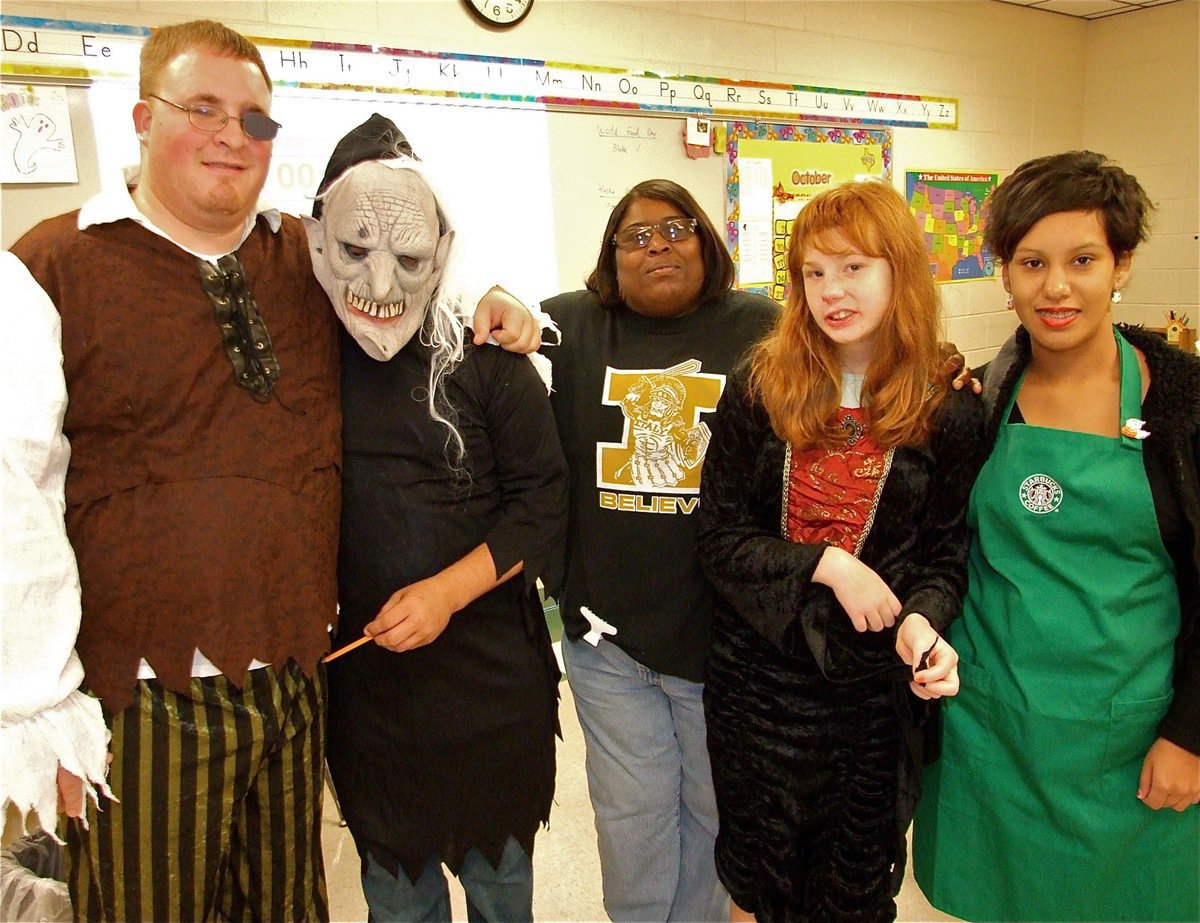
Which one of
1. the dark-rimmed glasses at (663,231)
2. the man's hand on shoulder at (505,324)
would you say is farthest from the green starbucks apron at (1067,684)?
the man's hand on shoulder at (505,324)

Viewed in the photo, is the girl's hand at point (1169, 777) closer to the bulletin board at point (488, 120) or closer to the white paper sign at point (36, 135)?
the bulletin board at point (488, 120)

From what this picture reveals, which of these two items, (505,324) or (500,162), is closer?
(505,324)

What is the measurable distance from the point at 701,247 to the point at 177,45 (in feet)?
2.91

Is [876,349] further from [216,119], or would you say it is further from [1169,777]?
[216,119]

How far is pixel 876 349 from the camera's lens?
1370 mm

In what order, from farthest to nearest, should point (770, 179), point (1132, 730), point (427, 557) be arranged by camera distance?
point (770, 179) → point (427, 557) → point (1132, 730)

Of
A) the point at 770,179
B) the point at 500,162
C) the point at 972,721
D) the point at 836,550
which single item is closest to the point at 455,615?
the point at 836,550

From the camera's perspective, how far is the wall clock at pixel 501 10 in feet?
9.39

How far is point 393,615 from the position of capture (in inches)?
53.2

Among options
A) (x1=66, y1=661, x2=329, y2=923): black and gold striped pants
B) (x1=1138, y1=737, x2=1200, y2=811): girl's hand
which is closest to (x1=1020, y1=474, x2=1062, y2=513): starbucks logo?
(x1=1138, y1=737, x2=1200, y2=811): girl's hand

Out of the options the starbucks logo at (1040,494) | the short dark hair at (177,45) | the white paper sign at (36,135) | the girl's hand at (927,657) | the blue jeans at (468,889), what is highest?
the white paper sign at (36,135)

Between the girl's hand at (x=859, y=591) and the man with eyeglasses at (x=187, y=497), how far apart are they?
770 millimetres

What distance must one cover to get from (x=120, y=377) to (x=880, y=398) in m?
1.08

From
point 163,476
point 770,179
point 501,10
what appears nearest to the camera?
point 163,476
